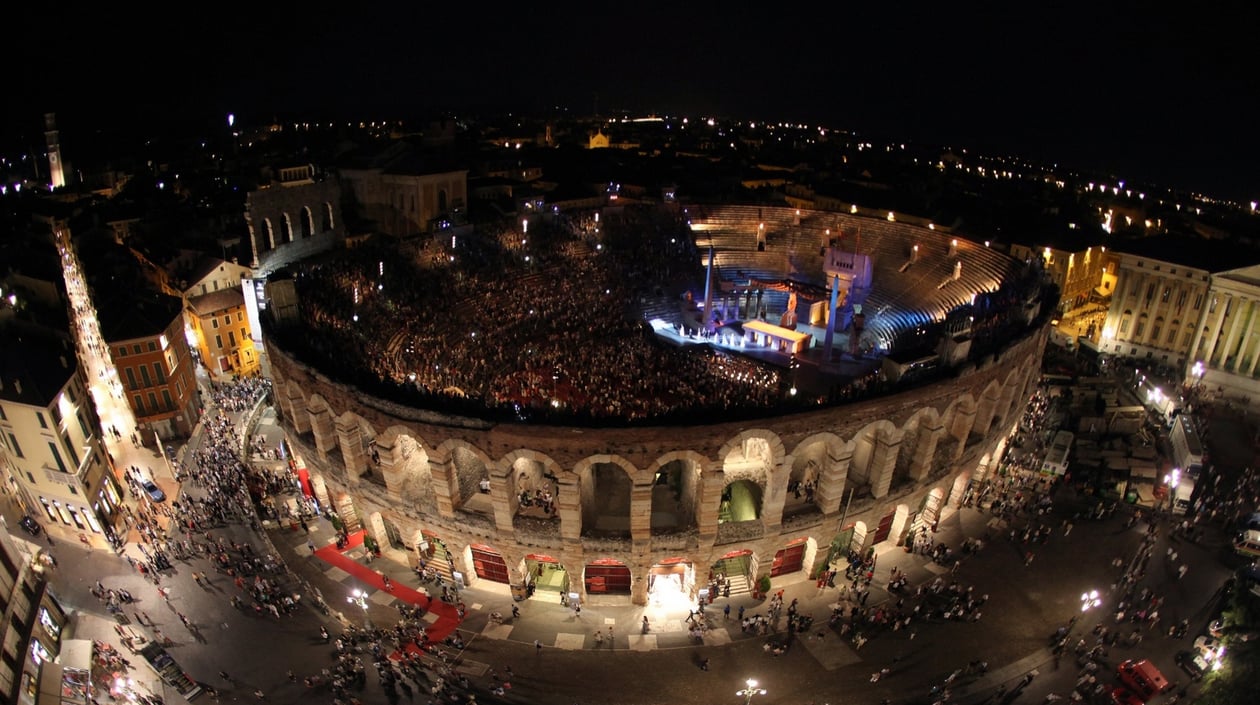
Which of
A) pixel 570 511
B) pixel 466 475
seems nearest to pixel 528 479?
pixel 466 475

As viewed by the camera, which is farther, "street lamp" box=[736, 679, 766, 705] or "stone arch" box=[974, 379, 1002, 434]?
"stone arch" box=[974, 379, 1002, 434]

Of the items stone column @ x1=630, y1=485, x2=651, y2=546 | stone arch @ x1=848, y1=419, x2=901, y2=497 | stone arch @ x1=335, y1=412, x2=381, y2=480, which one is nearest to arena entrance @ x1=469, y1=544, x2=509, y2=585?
stone arch @ x1=335, y1=412, x2=381, y2=480

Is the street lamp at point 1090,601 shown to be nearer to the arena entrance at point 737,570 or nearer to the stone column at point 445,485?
the arena entrance at point 737,570

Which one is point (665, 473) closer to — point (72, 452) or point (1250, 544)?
point (72, 452)

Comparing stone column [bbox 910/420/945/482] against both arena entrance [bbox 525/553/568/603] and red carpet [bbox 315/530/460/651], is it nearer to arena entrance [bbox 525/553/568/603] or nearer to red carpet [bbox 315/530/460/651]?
arena entrance [bbox 525/553/568/603]

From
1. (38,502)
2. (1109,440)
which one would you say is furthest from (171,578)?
(1109,440)

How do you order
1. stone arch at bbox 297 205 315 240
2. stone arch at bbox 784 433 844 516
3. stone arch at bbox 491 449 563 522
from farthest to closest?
stone arch at bbox 297 205 315 240
stone arch at bbox 784 433 844 516
stone arch at bbox 491 449 563 522

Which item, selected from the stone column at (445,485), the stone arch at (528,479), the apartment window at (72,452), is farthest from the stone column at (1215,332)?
the apartment window at (72,452)
